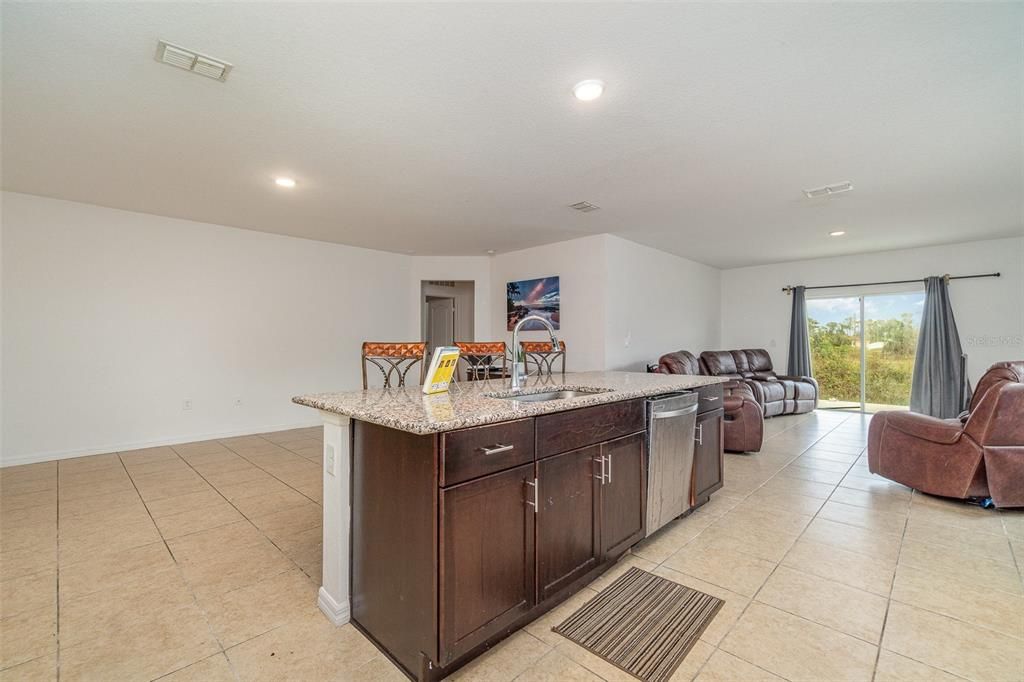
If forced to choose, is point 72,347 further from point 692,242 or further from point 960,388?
point 960,388

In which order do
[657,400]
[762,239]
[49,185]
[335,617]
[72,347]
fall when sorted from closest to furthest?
[335,617] < [657,400] < [49,185] < [72,347] < [762,239]

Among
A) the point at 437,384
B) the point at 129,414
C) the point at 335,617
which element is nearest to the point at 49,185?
the point at 129,414

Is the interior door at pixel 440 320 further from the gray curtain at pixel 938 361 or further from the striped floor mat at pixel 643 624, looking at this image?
the gray curtain at pixel 938 361

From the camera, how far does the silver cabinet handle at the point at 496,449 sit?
1556 millimetres

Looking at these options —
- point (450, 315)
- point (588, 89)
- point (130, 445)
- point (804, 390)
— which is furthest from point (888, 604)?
point (450, 315)

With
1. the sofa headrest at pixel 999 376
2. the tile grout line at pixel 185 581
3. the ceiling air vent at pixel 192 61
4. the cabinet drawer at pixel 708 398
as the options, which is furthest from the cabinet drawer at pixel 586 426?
the sofa headrest at pixel 999 376

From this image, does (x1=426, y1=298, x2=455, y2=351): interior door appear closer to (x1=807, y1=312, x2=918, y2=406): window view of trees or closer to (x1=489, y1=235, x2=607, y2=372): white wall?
(x1=489, y1=235, x2=607, y2=372): white wall

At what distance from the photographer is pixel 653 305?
6.32 m

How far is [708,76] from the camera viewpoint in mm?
2164

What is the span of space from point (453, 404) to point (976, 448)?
3648 mm

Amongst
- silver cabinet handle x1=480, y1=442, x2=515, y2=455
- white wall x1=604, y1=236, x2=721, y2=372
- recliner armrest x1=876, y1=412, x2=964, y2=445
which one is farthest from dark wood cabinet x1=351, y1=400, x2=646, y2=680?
white wall x1=604, y1=236, x2=721, y2=372

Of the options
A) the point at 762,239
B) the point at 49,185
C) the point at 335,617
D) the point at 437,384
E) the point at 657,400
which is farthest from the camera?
the point at 762,239

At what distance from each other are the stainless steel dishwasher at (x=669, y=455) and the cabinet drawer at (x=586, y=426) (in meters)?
0.16

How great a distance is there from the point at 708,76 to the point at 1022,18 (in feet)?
4.00
